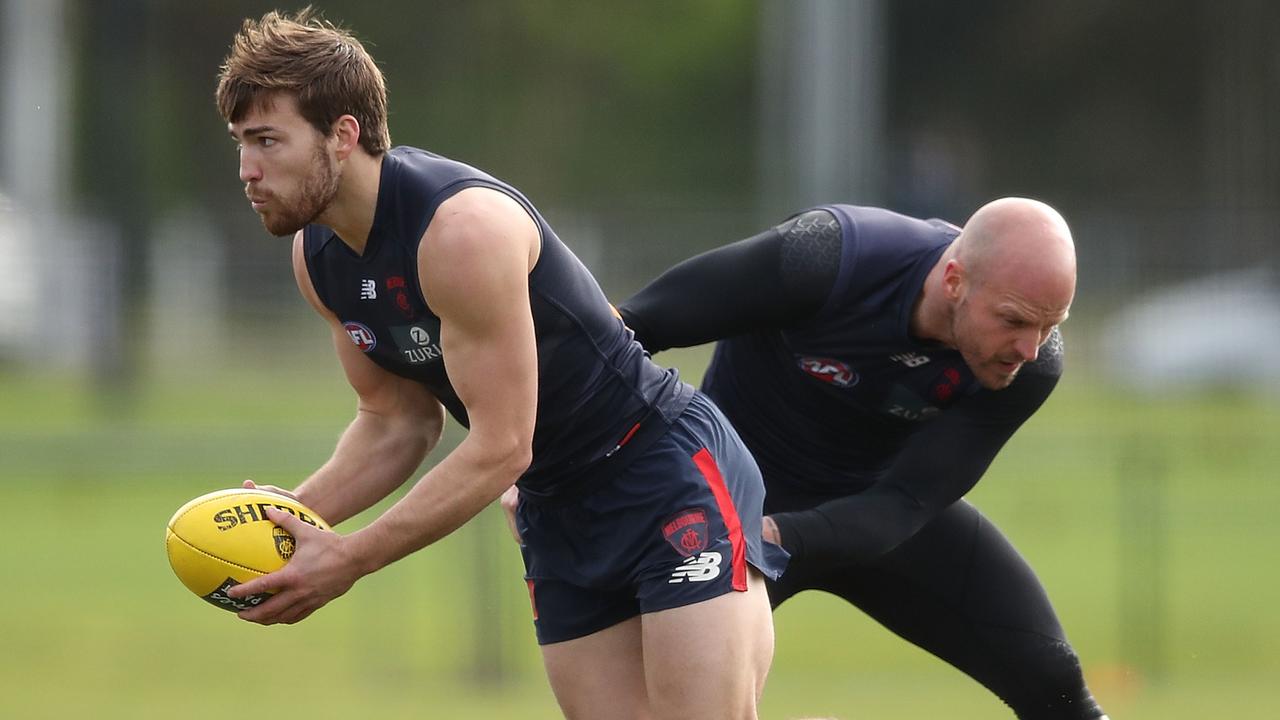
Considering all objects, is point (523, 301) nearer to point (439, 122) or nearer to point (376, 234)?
point (376, 234)

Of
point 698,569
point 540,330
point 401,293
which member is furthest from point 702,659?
point 401,293

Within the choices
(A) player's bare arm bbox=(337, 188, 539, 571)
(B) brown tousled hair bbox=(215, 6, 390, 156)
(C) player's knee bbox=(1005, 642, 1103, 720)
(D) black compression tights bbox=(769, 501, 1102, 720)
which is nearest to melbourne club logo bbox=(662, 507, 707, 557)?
(A) player's bare arm bbox=(337, 188, 539, 571)

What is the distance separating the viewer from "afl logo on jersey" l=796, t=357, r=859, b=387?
573cm

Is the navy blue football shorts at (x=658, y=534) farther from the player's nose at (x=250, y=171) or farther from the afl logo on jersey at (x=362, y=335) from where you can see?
the player's nose at (x=250, y=171)

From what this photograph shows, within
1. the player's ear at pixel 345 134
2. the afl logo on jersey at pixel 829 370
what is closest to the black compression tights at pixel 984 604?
the afl logo on jersey at pixel 829 370

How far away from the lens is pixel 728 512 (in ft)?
16.3

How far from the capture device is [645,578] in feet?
16.1

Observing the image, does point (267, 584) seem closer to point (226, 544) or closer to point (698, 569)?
point (226, 544)

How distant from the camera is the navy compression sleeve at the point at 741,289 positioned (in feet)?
17.9

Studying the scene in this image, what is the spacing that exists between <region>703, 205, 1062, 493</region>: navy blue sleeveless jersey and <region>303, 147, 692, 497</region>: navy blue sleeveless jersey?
28.8 inches

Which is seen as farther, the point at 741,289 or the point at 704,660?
the point at 741,289

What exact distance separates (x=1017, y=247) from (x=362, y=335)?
189cm

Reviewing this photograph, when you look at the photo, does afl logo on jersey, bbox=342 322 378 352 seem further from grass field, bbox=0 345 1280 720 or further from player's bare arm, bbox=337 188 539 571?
grass field, bbox=0 345 1280 720

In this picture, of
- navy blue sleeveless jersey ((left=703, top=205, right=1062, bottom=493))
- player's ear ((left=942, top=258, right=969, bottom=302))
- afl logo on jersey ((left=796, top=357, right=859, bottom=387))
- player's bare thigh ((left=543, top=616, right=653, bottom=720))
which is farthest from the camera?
afl logo on jersey ((left=796, top=357, right=859, bottom=387))
